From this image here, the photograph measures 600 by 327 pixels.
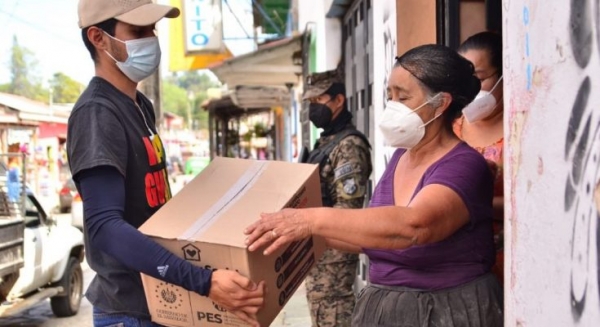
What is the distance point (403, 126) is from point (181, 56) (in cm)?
1134

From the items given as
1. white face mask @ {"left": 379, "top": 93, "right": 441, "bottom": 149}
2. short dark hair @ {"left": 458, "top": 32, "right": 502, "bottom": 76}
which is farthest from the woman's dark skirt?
short dark hair @ {"left": 458, "top": 32, "right": 502, "bottom": 76}

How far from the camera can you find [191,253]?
2.07 m

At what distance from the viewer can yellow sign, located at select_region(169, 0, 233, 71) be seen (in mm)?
12805

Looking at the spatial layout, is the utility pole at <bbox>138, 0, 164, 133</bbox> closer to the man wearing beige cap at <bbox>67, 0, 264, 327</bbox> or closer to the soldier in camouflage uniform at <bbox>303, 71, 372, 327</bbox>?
the soldier in camouflage uniform at <bbox>303, 71, 372, 327</bbox>

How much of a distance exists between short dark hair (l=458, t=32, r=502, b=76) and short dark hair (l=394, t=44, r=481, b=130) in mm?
540

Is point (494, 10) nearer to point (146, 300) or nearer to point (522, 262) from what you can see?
point (522, 262)

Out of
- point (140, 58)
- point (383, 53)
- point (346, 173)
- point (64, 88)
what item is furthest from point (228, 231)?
point (64, 88)

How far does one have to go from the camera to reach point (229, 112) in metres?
29.1

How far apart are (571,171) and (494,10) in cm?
236

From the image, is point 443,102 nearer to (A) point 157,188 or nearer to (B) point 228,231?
(B) point 228,231

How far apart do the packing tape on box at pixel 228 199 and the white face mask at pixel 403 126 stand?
1.51 feet

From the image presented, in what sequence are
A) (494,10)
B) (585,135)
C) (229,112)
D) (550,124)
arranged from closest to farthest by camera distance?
1. (585,135)
2. (550,124)
3. (494,10)
4. (229,112)

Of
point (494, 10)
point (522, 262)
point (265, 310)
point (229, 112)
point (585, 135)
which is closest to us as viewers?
point (585, 135)

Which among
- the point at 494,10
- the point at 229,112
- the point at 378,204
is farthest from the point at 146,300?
the point at 229,112
